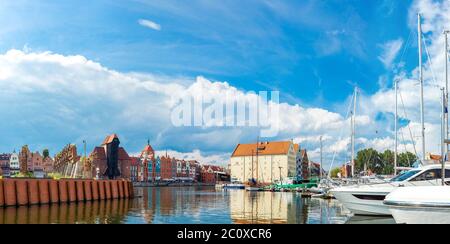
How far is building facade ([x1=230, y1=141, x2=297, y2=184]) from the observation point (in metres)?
180

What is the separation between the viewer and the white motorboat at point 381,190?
101ft

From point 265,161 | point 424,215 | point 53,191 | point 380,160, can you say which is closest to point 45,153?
point 265,161

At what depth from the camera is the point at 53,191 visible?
5462cm

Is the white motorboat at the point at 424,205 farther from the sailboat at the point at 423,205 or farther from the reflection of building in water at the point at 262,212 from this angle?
the reflection of building in water at the point at 262,212

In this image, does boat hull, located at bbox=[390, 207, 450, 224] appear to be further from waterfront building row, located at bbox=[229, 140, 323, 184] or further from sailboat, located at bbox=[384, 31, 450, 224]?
waterfront building row, located at bbox=[229, 140, 323, 184]

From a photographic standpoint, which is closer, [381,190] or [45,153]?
[381,190]

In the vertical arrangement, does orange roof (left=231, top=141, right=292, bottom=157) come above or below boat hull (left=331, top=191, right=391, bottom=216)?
above

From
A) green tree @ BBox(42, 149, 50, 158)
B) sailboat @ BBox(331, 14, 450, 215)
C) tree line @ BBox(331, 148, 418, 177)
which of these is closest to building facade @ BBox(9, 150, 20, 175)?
green tree @ BBox(42, 149, 50, 158)

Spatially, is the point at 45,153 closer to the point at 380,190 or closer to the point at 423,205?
the point at 380,190

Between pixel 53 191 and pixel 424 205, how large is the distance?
47319 millimetres

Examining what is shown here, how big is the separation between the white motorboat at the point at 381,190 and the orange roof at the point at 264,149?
148 m
